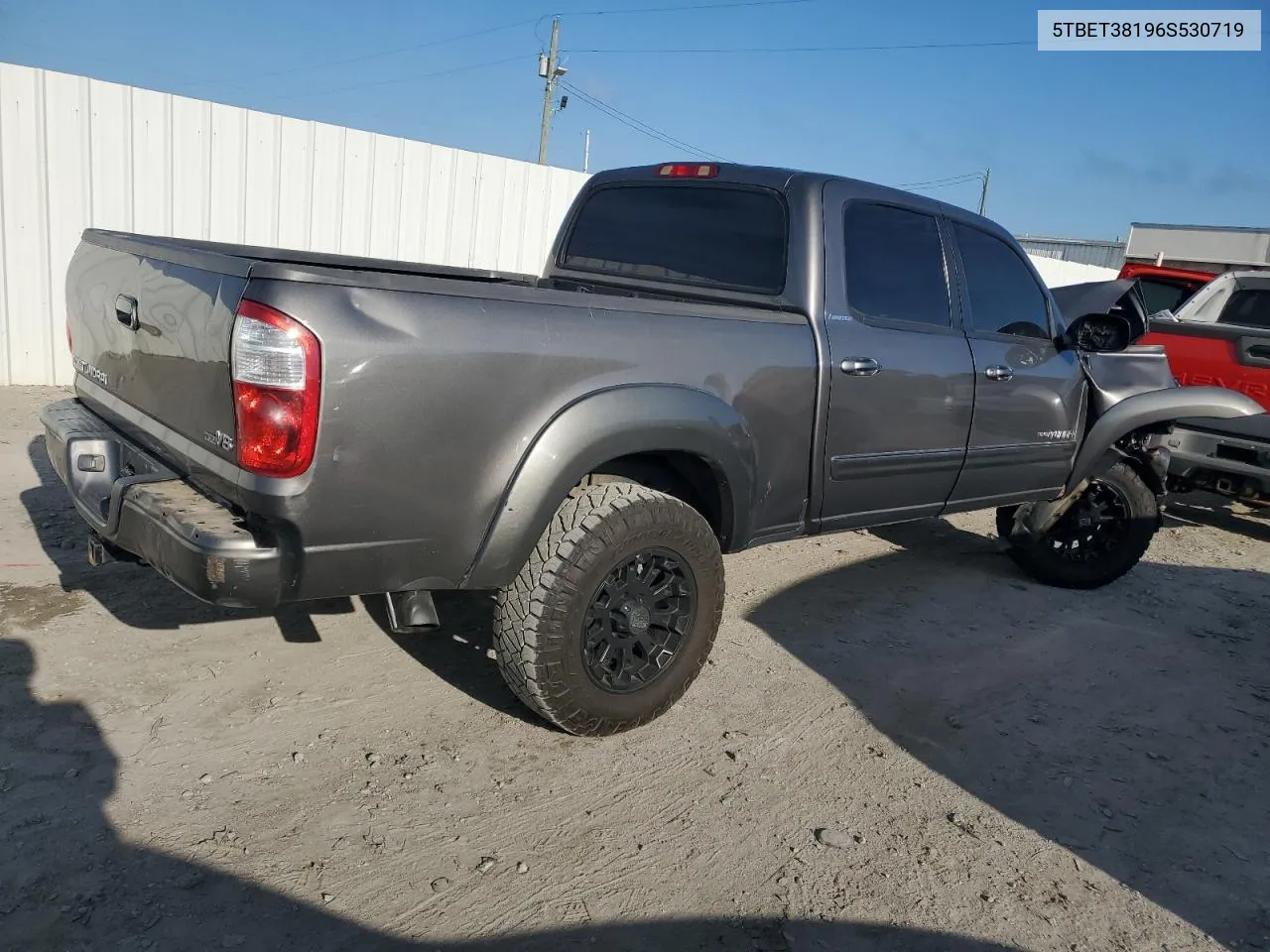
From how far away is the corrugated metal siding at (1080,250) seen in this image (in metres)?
27.5

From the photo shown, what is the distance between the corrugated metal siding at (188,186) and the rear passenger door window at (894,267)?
234 inches

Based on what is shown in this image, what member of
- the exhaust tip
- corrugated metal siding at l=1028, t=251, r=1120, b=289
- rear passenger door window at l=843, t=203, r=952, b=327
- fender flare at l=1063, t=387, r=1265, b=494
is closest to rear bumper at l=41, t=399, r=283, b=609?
the exhaust tip

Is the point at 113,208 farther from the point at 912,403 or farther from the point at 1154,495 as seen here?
the point at 1154,495

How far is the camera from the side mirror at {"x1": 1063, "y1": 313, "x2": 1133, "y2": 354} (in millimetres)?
4602

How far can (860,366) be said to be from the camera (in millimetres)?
3613

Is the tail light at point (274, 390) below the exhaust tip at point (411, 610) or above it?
above

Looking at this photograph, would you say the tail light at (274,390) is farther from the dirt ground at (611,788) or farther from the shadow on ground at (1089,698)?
the shadow on ground at (1089,698)

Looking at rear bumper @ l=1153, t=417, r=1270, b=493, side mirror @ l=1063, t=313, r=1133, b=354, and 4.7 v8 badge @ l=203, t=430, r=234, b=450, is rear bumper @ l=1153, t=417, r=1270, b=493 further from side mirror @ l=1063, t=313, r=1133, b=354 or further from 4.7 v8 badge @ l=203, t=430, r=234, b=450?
4.7 v8 badge @ l=203, t=430, r=234, b=450

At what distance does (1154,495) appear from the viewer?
5141mm

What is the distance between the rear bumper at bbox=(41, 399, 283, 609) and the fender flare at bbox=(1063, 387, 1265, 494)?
13.5ft

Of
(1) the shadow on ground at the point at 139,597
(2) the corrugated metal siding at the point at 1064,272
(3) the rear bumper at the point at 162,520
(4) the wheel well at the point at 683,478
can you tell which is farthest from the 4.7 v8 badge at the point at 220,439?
(2) the corrugated metal siding at the point at 1064,272

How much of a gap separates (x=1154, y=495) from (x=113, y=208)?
25.0ft

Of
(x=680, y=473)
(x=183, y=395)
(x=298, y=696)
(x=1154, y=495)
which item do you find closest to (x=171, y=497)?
(x=183, y=395)

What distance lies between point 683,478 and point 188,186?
617 cm
